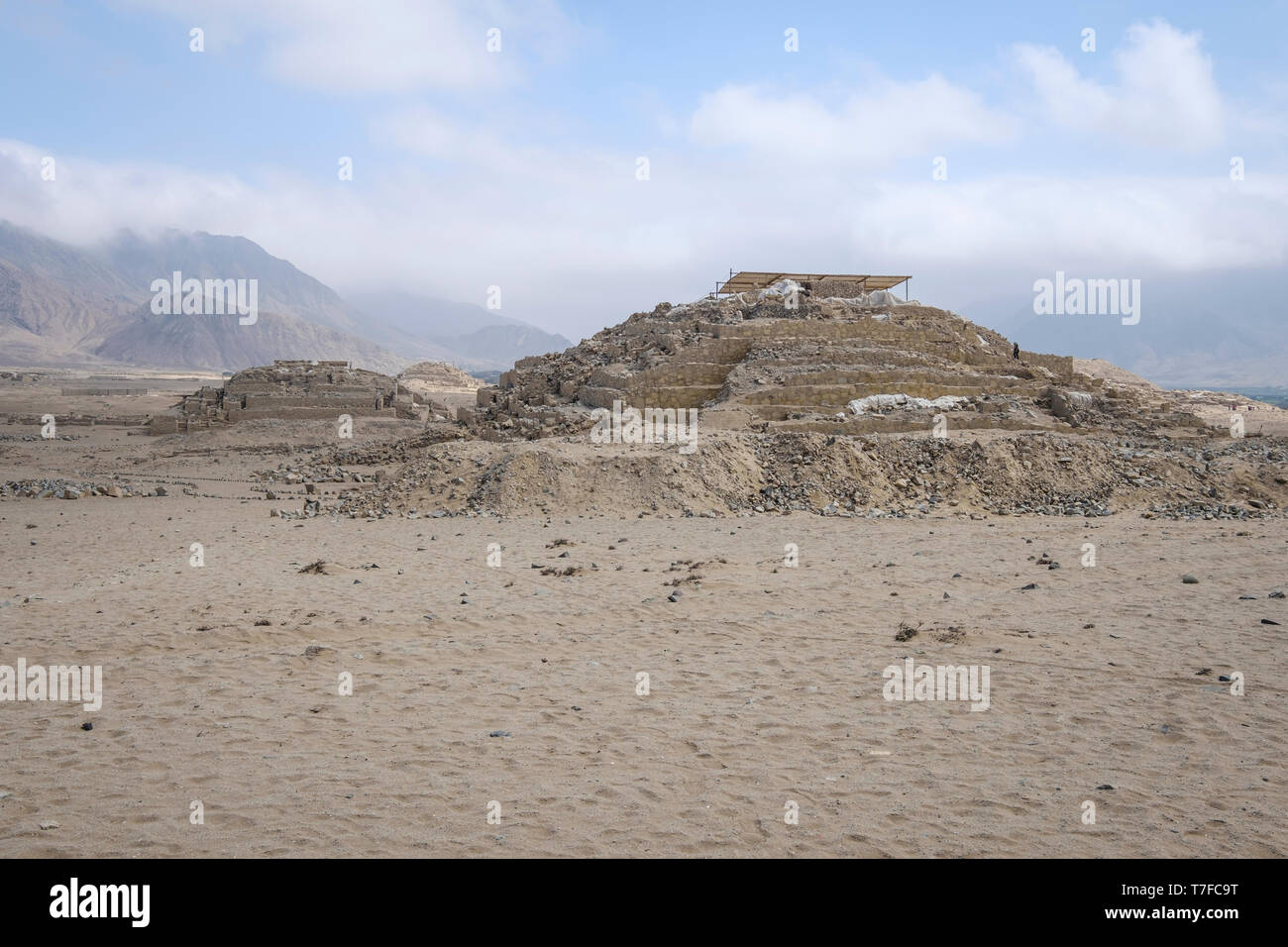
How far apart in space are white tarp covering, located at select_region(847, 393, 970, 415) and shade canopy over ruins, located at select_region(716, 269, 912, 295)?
1203cm

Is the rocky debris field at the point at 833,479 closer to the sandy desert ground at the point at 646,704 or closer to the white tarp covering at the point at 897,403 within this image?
the white tarp covering at the point at 897,403

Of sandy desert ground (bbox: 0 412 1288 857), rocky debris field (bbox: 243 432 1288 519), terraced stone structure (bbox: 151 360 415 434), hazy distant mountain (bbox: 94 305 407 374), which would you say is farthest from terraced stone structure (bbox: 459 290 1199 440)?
hazy distant mountain (bbox: 94 305 407 374)

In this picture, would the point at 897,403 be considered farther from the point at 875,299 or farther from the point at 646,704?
the point at 646,704

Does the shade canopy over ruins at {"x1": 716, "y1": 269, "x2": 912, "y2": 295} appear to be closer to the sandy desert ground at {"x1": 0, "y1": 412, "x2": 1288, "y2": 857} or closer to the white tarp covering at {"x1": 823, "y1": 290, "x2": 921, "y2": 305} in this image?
the white tarp covering at {"x1": 823, "y1": 290, "x2": 921, "y2": 305}

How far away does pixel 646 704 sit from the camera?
5.30 m

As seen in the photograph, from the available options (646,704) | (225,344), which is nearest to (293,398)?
(646,704)

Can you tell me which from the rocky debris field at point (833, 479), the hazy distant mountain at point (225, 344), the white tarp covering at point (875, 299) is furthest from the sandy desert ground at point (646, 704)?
the hazy distant mountain at point (225, 344)

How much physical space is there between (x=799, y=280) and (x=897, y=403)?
12865mm

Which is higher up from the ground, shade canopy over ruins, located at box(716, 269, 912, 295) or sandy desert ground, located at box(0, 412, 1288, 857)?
shade canopy over ruins, located at box(716, 269, 912, 295)

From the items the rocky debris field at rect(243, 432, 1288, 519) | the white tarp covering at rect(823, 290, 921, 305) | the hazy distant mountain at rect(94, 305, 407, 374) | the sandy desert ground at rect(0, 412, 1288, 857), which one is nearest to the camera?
the sandy desert ground at rect(0, 412, 1288, 857)

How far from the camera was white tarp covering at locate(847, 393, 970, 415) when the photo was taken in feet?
60.5

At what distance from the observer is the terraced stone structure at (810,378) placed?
18.5 meters

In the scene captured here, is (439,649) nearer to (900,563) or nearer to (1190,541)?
(900,563)

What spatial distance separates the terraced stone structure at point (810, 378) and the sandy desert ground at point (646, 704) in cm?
824
